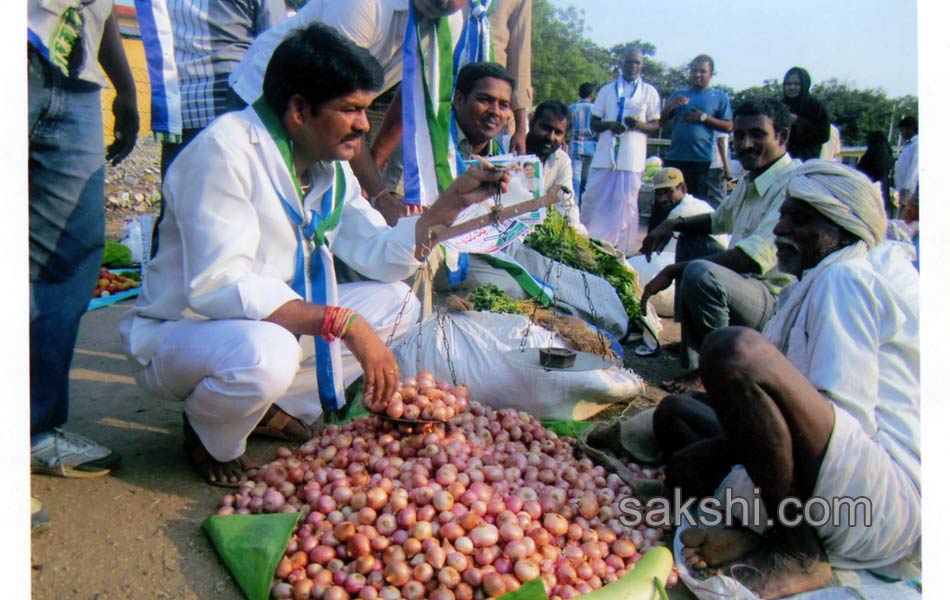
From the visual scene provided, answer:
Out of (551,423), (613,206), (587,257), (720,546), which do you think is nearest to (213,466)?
(551,423)

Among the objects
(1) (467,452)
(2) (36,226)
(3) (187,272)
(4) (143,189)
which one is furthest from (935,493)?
(4) (143,189)

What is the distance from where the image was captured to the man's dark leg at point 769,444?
1.75m

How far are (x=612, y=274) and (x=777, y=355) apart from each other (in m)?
2.62

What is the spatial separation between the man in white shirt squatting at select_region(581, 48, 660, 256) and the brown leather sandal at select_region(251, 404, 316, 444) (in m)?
4.79

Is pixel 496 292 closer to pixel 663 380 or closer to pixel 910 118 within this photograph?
pixel 663 380

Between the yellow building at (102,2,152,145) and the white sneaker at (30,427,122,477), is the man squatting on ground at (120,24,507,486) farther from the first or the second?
the yellow building at (102,2,152,145)

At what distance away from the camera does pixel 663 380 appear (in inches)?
145

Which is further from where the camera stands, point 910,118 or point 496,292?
point 910,118

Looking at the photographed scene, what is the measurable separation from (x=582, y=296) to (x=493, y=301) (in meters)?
0.71

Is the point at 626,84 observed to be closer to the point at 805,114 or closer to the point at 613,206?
the point at 613,206

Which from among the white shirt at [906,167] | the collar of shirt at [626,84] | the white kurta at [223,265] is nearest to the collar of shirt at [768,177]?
the white kurta at [223,265]

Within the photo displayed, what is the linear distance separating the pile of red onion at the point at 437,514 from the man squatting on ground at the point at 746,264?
3.97 ft

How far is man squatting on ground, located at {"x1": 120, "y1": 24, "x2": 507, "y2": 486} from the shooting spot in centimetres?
217

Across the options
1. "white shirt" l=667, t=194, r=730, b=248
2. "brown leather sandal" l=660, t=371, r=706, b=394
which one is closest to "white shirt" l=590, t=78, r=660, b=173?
"white shirt" l=667, t=194, r=730, b=248
